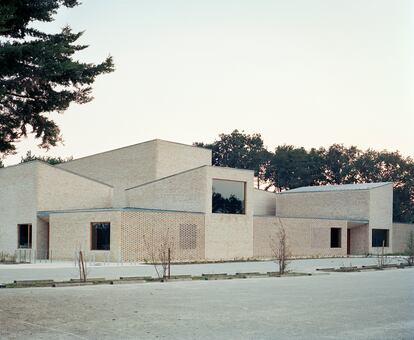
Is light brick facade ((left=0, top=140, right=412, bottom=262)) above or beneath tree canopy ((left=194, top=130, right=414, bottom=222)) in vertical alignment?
beneath

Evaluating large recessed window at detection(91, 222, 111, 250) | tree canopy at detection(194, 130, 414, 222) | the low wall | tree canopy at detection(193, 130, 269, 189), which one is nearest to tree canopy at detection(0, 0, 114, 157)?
large recessed window at detection(91, 222, 111, 250)

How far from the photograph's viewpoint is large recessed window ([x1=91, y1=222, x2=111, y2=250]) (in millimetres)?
38625

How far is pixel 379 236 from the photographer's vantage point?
61.4m

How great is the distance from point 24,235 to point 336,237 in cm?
2754

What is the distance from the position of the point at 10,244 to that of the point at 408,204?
57.1 metres

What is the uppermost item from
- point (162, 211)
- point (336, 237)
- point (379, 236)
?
point (162, 211)

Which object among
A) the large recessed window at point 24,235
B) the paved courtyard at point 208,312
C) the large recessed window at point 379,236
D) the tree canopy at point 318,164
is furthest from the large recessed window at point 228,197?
the tree canopy at point 318,164

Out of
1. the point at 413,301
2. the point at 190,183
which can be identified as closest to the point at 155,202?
the point at 190,183

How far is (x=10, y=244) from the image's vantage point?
48406 millimetres

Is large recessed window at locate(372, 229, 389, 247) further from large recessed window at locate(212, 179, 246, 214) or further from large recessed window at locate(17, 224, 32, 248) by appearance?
large recessed window at locate(17, 224, 32, 248)

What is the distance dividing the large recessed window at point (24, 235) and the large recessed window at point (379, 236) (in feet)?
108

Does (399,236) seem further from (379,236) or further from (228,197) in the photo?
(228,197)

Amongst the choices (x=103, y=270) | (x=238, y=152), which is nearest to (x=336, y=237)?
(x=103, y=270)

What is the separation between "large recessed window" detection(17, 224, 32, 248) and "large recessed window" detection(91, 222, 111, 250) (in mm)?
9015
